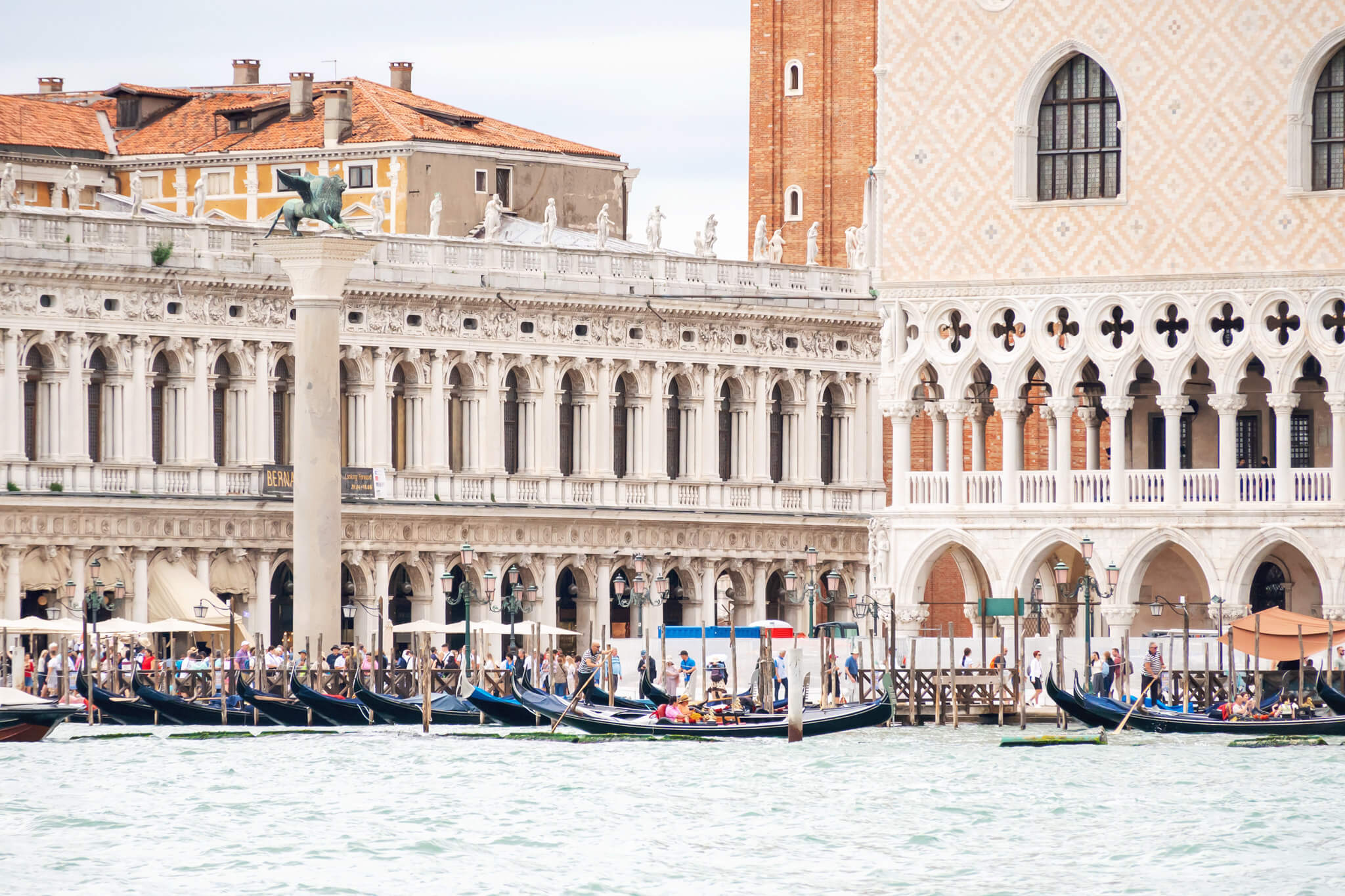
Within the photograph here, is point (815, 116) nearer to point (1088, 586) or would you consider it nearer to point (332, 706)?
point (1088, 586)

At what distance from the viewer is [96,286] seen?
214 ft

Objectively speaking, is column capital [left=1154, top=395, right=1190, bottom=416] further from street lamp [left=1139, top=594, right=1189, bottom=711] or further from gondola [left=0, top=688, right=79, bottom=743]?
gondola [left=0, top=688, right=79, bottom=743]

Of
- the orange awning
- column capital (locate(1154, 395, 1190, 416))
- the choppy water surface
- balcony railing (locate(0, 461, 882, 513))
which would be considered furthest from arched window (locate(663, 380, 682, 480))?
the orange awning

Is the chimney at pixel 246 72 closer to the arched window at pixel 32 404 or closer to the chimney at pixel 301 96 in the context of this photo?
the chimney at pixel 301 96

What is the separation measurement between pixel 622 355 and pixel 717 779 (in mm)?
22721

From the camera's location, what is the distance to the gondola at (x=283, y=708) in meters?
55.2

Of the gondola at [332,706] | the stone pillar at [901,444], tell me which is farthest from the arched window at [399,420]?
the gondola at [332,706]

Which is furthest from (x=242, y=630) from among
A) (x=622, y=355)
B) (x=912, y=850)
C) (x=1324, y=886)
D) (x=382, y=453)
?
(x=1324, y=886)

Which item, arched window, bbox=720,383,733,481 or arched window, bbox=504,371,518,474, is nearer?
arched window, bbox=504,371,518,474

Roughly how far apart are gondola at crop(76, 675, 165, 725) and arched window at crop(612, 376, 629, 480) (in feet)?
57.4

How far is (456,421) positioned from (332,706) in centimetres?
1611

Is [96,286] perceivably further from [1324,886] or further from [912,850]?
[1324,886]

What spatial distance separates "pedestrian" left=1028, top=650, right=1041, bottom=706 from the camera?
193 ft

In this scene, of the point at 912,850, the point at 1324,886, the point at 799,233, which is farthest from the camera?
the point at 799,233
